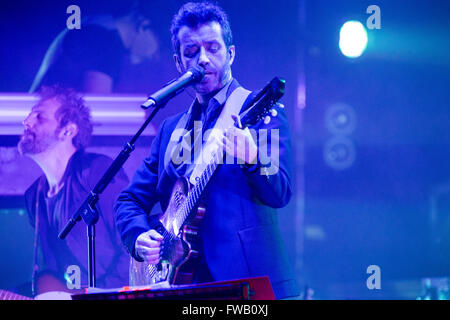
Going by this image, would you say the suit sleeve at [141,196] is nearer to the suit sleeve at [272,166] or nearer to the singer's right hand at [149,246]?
the singer's right hand at [149,246]

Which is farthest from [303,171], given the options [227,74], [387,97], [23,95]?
[23,95]

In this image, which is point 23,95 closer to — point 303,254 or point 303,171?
point 303,171

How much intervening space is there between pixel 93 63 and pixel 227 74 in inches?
50.6

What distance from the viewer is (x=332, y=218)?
3.69 meters

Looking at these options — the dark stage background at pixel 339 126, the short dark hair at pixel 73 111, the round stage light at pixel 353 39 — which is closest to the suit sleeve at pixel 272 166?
the dark stage background at pixel 339 126

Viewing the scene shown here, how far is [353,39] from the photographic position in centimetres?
345

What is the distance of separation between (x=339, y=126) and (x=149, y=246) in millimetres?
1774

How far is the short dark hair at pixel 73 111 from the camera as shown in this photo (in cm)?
348

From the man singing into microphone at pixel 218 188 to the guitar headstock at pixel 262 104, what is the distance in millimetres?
107

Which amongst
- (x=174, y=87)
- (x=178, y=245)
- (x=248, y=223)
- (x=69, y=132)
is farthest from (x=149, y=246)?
(x=69, y=132)

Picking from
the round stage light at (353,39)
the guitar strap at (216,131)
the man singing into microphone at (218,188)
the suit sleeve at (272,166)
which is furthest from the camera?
the round stage light at (353,39)

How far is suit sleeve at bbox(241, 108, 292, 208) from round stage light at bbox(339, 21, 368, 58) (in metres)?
1.37

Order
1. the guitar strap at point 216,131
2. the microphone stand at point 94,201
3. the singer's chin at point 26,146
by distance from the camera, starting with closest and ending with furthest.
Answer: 1. the guitar strap at point 216,131
2. the microphone stand at point 94,201
3. the singer's chin at point 26,146

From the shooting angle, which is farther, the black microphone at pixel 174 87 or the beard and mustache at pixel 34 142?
the beard and mustache at pixel 34 142
